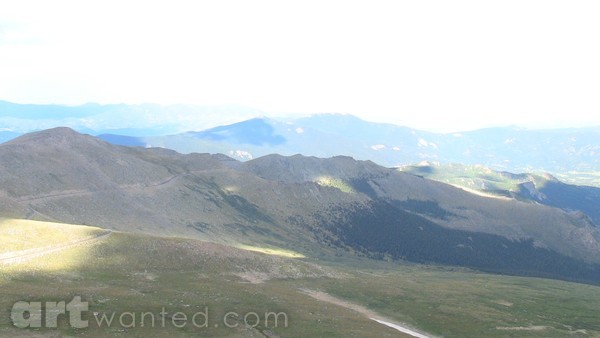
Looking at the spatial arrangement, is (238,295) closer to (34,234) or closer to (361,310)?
(361,310)

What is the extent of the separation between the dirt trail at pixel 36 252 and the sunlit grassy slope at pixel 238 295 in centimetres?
215

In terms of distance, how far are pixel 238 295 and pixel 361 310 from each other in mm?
26420

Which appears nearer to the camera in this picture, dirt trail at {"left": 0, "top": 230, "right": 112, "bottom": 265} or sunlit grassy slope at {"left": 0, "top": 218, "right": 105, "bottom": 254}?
dirt trail at {"left": 0, "top": 230, "right": 112, "bottom": 265}

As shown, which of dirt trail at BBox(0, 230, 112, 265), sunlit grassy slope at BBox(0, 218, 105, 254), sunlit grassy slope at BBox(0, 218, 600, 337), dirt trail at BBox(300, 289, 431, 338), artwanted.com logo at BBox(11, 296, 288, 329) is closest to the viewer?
artwanted.com logo at BBox(11, 296, 288, 329)

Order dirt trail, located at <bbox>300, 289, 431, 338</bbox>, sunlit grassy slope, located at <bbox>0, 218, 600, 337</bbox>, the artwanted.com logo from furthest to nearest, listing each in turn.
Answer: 1. dirt trail, located at <bbox>300, 289, 431, 338</bbox>
2. sunlit grassy slope, located at <bbox>0, 218, 600, 337</bbox>
3. the artwanted.com logo

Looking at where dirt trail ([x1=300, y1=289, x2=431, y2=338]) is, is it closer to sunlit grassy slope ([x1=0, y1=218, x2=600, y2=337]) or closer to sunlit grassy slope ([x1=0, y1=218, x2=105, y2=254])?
sunlit grassy slope ([x1=0, y1=218, x2=600, y2=337])

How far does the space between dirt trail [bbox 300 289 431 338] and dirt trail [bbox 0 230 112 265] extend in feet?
166

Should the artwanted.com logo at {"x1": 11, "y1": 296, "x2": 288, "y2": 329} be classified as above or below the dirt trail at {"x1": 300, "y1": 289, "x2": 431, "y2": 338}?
above

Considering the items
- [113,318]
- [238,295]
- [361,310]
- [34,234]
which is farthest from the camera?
[34,234]

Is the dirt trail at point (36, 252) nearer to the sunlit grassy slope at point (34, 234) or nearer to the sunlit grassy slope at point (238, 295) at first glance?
the sunlit grassy slope at point (34, 234)

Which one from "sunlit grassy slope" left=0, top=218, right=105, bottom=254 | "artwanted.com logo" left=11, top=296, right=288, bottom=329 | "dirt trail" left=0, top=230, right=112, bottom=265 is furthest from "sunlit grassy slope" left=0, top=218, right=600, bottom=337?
"dirt trail" left=0, top=230, right=112, bottom=265

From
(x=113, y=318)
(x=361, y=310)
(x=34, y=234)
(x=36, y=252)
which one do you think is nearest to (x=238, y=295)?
(x=361, y=310)

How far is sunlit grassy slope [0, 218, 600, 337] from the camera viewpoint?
2825 inches

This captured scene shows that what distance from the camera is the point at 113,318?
2566 inches
